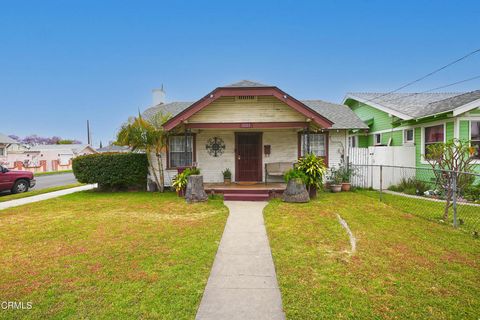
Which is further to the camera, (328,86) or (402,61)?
(328,86)

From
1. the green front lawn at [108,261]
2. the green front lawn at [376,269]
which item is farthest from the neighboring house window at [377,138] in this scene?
the green front lawn at [108,261]

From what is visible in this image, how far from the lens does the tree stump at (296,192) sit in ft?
26.4

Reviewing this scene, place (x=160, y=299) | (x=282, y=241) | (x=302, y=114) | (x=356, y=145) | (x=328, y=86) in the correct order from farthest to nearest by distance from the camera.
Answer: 1. (x=328, y=86)
2. (x=356, y=145)
3. (x=302, y=114)
4. (x=282, y=241)
5. (x=160, y=299)

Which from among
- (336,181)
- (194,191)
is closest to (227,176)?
(194,191)

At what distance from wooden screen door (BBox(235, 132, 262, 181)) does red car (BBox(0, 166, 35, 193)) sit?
34.9 ft

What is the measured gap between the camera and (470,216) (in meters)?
6.18

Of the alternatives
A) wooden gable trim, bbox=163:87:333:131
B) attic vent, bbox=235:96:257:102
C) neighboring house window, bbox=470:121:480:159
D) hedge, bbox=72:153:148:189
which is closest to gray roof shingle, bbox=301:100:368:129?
wooden gable trim, bbox=163:87:333:131

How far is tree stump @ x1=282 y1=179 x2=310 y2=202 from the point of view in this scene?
317 inches

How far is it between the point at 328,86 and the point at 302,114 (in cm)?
2082

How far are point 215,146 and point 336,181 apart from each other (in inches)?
224

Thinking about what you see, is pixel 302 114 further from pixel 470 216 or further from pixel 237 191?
pixel 470 216

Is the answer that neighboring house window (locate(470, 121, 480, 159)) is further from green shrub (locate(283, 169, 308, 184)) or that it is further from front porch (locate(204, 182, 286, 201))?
front porch (locate(204, 182, 286, 201))

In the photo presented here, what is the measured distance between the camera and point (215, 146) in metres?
11.0

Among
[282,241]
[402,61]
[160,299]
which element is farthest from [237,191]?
[402,61]
